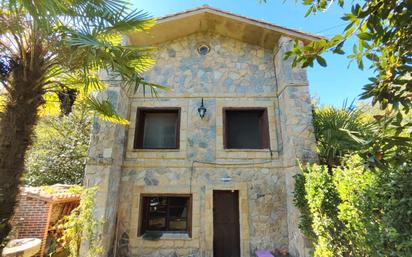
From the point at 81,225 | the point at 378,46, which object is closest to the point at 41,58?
the point at 81,225

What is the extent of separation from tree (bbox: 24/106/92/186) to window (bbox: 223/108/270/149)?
277 inches

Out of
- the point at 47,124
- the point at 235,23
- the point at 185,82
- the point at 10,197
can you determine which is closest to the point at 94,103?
the point at 10,197

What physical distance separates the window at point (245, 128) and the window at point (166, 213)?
86.7 inches

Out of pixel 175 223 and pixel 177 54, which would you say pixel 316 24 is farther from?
pixel 175 223

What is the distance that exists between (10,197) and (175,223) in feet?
13.4

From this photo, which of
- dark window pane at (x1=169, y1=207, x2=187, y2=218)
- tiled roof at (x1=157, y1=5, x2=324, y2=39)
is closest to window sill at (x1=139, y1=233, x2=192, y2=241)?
dark window pane at (x1=169, y1=207, x2=187, y2=218)

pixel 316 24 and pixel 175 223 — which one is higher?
pixel 316 24

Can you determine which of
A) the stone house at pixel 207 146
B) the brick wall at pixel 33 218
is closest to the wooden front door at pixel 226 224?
the stone house at pixel 207 146

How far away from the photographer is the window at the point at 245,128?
705 cm

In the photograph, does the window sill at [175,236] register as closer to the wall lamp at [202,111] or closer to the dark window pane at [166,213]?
the dark window pane at [166,213]

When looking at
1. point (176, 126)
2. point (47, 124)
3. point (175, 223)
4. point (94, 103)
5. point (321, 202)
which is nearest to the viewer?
point (321, 202)

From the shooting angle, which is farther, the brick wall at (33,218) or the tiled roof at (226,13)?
the tiled roof at (226,13)

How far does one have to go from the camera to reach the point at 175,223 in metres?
6.45

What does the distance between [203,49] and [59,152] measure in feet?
30.6
